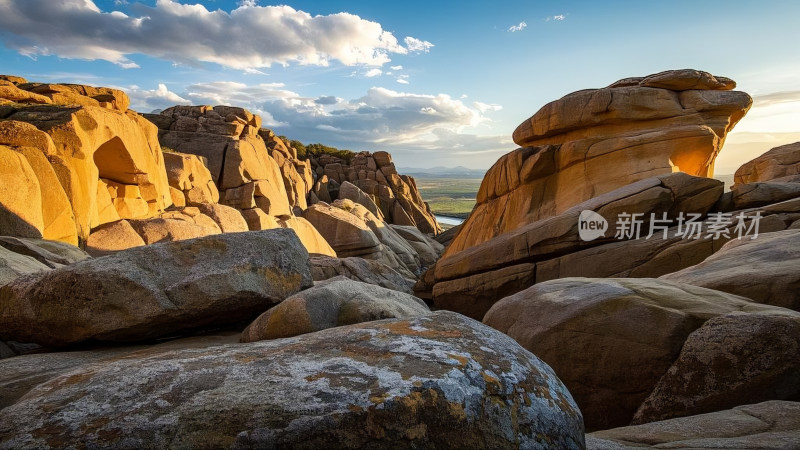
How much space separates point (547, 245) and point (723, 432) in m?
14.2

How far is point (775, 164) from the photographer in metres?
30.1

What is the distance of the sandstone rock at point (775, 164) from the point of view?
96.0 ft

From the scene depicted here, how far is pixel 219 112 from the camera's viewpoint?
133 ft

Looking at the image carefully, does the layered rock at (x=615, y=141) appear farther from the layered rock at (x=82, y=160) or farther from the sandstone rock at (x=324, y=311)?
the sandstone rock at (x=324, y=311)

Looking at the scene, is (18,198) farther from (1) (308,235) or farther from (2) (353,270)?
(1) (308,235)

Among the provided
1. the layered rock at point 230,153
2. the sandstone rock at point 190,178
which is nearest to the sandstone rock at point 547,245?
the layered rock at point 230,153

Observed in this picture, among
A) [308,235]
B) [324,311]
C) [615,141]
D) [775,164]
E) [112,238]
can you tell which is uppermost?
[615,141]

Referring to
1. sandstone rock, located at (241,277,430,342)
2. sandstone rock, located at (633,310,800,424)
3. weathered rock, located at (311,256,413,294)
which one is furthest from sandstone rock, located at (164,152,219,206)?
sandstone rock, located at (633,310,800,424)

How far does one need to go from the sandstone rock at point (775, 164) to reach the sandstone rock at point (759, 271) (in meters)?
23.7

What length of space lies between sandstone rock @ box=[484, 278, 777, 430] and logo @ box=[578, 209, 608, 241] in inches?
347

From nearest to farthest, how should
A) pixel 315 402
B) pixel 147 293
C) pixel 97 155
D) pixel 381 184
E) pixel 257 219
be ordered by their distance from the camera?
pixel 315 402 < pixel 147 293 < pixel 97 155 < pixel 257 219 < pixel 381 184

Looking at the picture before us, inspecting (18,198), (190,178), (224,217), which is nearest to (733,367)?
(18,198)

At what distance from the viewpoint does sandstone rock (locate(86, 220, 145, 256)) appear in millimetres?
16266

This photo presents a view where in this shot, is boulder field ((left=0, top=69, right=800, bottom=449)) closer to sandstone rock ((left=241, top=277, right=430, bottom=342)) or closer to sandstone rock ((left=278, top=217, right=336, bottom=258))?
sandstone rock ((left=241, top=277, right=430, bottom=342))
